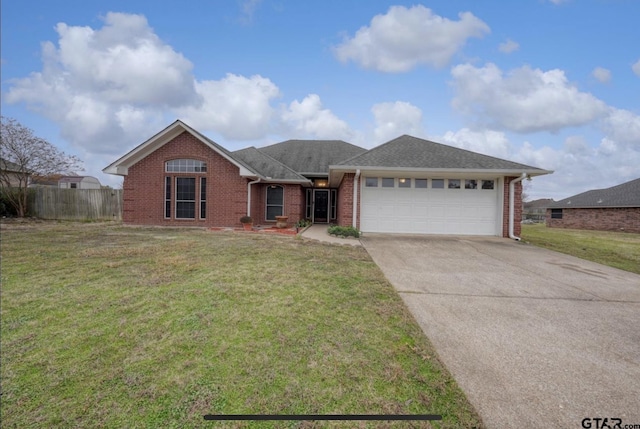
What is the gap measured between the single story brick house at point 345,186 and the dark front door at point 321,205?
49 centimetres

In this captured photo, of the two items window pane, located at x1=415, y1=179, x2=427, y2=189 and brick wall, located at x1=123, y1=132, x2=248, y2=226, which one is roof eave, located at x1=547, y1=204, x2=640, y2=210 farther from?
brick wall, located at x1=123, y1=132, x2=248, y2=226

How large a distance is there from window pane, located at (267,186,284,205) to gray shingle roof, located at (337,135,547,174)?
15.3ft

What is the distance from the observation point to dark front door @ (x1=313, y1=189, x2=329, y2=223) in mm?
17766

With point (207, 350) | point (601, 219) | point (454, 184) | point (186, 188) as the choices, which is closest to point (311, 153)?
point (186, 188)

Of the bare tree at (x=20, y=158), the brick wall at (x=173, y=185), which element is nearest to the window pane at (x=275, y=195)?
the brick wall at (x=173, y=185)

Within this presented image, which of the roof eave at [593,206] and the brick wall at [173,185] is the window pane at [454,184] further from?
the roof eave at [593,206]

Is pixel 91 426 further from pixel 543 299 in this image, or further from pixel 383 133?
pixel 383 133

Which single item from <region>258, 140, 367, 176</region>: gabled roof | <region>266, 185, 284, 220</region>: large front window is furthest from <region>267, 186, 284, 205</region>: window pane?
<region>258, 140, 367, 176</region>: gabled roof

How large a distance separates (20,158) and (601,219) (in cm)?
4259

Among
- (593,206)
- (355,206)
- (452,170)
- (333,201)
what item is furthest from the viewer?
(593,206)

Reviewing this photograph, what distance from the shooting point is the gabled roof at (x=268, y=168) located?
14.3 m

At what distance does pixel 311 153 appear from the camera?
19297 millimetres

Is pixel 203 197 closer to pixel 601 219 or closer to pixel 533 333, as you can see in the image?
pixel 533 333

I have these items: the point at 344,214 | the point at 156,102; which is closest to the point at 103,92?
the point at 156,102
